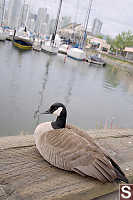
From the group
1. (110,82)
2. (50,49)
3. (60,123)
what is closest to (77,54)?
(50,49)

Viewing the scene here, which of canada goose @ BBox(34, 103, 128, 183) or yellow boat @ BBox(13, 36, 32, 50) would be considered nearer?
canada goose @ BBox(34, 103, 128, 183)

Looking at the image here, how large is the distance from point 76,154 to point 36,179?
33 cm

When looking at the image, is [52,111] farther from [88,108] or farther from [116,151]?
[88,108]

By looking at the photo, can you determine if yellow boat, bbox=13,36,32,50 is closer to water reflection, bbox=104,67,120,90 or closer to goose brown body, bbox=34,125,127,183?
water reflection, bbox=104,67,120,90

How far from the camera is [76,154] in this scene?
4.21ft

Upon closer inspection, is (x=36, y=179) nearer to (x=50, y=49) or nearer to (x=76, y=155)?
(x=76, y=155)

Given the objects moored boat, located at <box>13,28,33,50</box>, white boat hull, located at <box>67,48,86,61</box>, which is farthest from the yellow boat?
white boat hull, located at <box>67,48,86,61</box>

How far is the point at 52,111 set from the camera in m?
1.77

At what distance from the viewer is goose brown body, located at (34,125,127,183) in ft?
4.04

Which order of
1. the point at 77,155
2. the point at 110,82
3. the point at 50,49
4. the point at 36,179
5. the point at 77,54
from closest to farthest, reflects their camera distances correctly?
the point at 36,179
the point at 77,155
the point at 110,82
the point at 77,54
the point at 50,49

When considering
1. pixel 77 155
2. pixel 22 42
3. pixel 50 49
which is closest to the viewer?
pixel 77 155

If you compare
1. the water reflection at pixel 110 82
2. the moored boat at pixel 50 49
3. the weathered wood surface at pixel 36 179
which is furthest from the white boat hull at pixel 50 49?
the weathered wood surface at pixel 36 179

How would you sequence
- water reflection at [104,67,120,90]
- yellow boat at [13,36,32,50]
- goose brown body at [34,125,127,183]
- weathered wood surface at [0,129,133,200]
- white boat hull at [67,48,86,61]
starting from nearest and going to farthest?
weathered wood surface at [0,129,133,200] → goose brown body at [34,125,127,183] → water reflection at [104,67,120,90] → yellow boat at [13,36,32,50] → white boat hull at [67,48,86,61]

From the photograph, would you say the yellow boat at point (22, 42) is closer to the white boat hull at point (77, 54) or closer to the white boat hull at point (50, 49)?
the white boat hull at point (50, 49)
